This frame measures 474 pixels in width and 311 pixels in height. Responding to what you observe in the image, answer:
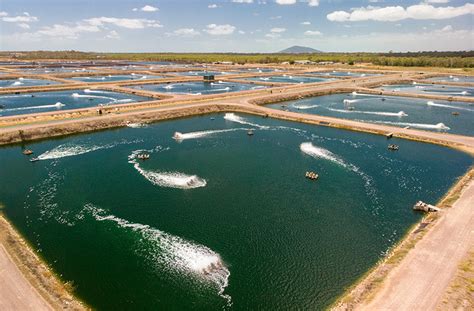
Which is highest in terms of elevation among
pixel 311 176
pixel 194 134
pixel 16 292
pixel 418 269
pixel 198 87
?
pixel 198 87

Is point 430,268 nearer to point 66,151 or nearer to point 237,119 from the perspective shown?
point 66,151

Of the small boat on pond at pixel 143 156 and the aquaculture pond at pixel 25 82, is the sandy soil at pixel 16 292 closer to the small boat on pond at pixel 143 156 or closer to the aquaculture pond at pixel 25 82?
the small boat on pond at pixel 143 156

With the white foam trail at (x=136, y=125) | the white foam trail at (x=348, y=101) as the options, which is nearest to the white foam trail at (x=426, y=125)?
the white foam trail at (x=348, y=101)

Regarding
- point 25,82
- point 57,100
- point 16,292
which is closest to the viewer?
point 16,292

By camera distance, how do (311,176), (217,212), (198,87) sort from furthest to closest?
(198,87), (311,176), (217,212)

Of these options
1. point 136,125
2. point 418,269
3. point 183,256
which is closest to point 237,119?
point 136,125

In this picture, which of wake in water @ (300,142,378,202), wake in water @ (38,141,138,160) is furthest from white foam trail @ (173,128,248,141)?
wake in water @ (300,142,378,202)

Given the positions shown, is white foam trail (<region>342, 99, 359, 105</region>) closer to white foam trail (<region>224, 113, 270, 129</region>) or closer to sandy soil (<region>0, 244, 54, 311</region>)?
white foam trail (<region>224, 113, 270, 129</region>)
